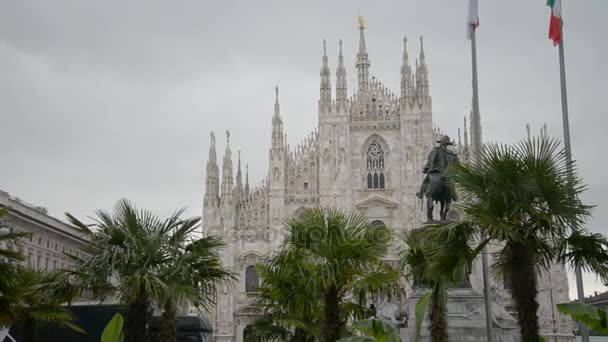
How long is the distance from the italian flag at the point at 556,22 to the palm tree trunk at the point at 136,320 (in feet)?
37.9

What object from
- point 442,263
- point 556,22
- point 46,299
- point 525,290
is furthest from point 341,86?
point 525,290

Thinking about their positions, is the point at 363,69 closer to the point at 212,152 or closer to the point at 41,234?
the point at 212,152

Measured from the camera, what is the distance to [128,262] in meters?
15.2

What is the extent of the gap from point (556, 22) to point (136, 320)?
40.3ft

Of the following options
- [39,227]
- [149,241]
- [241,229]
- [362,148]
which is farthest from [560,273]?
[149,241]

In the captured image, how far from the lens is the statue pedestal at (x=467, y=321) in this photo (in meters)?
16.9

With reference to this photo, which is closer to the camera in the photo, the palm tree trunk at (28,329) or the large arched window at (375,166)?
the palm tree trunk at (28,329)

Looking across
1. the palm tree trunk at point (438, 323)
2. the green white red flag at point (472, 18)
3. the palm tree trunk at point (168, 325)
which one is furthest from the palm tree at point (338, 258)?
the green white red flag at point (472, 18)

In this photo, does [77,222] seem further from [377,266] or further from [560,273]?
[560,273]

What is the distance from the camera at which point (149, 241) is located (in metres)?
15.4

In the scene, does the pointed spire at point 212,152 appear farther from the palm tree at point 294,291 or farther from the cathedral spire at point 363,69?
the palm tree at point 294,291

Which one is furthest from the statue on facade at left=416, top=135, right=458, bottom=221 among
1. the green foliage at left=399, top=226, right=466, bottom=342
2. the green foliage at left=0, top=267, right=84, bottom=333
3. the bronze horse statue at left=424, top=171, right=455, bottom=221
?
the green foliage at left=0, top=267, right=84, bottom=333

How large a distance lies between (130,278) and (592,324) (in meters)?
8.56

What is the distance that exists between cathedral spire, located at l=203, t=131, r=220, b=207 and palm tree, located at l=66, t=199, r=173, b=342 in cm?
3870
